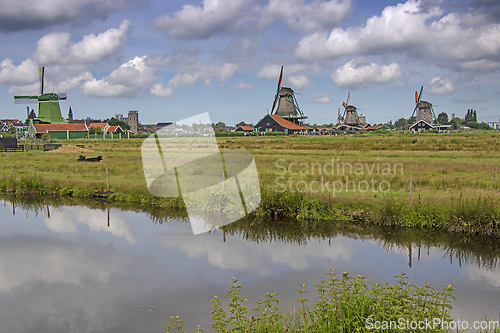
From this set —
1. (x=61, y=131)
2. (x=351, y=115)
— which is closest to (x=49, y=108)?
(x=61, y=131)

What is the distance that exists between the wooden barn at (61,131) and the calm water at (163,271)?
239 ft

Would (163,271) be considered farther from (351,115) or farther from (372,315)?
(351,115)

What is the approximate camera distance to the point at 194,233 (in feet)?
43.0

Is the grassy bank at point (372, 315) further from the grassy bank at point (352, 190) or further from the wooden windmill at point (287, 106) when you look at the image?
the wooden windmill at point (287, 106)

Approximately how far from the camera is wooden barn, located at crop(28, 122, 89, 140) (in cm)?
7750

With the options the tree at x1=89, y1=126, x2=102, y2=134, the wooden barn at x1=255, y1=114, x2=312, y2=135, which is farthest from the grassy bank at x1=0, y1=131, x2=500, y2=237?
the tree at x1=89, y1=126, x2=102, y2=134

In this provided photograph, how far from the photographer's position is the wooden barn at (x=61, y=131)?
7750 cm

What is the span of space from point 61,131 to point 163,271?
264 ft

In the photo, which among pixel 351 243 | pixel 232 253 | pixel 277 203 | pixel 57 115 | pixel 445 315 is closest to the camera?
pixel 445 315

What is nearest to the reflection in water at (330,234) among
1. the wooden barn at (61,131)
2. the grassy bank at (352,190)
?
the grassy bank at (352,190)

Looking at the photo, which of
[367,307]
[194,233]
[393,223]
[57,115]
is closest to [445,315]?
[367,307]

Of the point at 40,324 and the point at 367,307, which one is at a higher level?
the point at 367,307

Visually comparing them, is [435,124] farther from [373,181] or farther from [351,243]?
[351,243]

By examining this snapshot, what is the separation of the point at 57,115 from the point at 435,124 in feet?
318
